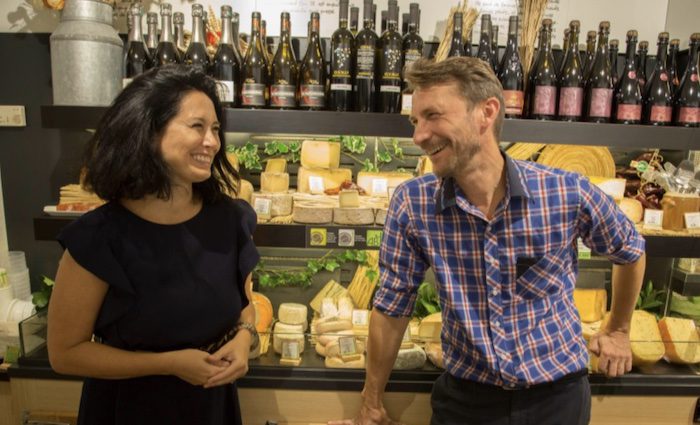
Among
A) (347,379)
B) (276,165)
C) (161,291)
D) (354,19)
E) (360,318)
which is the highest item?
(354,19)

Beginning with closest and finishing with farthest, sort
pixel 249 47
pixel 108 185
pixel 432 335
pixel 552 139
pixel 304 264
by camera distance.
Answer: pixel 108 185 → pixel 552 139 → pixel 432 335 → pixel 249 47 → pixel 304 264

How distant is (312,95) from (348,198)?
0.47 metres

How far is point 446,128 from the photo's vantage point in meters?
1.40

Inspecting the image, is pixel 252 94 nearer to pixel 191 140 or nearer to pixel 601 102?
pixel 191 140

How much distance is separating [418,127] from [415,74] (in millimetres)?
147

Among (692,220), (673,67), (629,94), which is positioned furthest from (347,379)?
(673,67)

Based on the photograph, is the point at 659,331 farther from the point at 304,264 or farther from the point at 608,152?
the point at 304,264

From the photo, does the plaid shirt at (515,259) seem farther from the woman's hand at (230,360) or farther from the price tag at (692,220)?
the price tag at (692,220)

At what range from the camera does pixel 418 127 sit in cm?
145

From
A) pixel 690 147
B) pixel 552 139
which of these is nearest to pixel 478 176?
pixel 552 139

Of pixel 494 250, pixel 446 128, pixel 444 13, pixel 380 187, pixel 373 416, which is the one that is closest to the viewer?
pixel 446 128

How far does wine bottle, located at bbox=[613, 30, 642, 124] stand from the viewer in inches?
91.4

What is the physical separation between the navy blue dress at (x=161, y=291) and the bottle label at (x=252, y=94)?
0.76 metres

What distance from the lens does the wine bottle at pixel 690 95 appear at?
2348 mm
